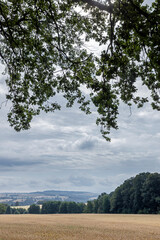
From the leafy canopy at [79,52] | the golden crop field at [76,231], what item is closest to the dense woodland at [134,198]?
the golden crop field at [76,231]

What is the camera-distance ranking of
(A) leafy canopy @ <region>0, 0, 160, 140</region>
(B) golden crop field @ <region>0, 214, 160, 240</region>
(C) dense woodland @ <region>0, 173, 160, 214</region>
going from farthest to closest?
(C) dense woodland @ <region>0, 173, 160, 214</region>, (B) golden crop field @ <region>0, 214, 160, 240</region>, (A) leafy canopy @ <region>0, 0, 160, 140</region>

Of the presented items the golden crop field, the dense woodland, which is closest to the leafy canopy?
the golden crop field

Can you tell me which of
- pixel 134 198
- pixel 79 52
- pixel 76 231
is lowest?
pixel 76 231

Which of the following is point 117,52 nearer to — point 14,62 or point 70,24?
point 70,24

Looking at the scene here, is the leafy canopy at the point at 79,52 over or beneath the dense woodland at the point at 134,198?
over

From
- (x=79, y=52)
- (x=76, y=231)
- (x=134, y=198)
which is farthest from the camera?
(x=134, y=198)

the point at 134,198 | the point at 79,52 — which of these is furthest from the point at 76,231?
the point at 134,198

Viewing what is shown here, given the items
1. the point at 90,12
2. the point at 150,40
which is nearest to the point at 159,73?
the point at 150,40

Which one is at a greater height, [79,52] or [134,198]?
[79,52]

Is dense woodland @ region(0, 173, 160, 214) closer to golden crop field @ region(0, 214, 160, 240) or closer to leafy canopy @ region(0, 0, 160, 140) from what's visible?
golden crop field @ region(0, 214, 160, 240)

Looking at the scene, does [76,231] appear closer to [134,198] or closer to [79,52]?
[79,52]

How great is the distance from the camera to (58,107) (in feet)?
50.6

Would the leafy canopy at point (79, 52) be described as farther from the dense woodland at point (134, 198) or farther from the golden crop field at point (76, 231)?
the dense woodland at point (134, 198)

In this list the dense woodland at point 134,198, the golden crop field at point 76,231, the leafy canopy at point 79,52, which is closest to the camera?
the leafy canopy at point 79,52
